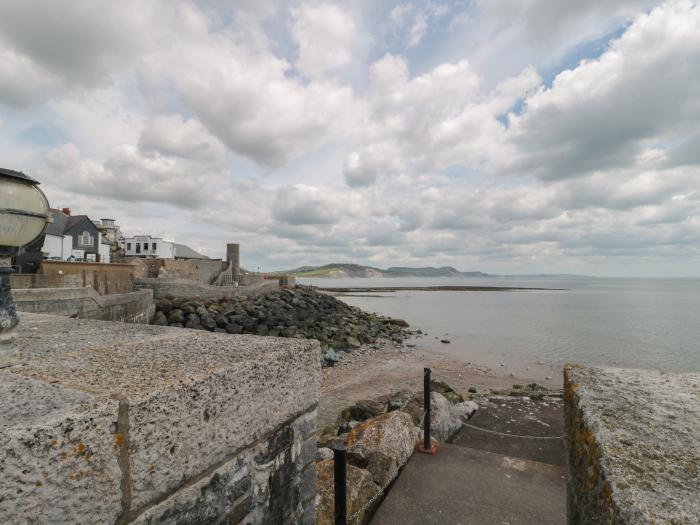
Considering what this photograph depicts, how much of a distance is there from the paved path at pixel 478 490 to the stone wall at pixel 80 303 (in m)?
8.10

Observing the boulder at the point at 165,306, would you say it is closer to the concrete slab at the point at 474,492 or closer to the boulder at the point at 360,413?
the boulder at the point at 360,413

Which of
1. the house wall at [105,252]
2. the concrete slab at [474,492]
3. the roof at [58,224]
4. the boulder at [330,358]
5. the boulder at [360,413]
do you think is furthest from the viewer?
the house wall at [105,252]

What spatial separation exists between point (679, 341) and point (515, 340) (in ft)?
33.1

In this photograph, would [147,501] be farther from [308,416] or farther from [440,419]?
[440,419]

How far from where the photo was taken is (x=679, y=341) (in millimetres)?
23266

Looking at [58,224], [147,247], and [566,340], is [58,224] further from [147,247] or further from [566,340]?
[566,340]

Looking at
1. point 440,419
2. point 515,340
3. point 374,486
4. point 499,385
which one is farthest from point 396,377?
point 515,340

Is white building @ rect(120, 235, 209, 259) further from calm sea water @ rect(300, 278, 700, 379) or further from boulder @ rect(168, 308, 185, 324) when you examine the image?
calm sea water @ rect(300, 278, 700, 379)

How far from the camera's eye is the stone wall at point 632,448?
88 cm

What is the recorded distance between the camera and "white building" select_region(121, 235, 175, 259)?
149ft

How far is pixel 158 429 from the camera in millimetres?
1271

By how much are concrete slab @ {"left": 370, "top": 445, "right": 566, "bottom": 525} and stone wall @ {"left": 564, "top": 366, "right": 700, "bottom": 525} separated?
2.21 meters

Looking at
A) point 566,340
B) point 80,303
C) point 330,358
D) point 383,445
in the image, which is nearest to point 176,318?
point 80,303

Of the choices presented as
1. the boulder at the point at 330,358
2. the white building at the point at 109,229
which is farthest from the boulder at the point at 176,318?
the white building at the point at 109,229
